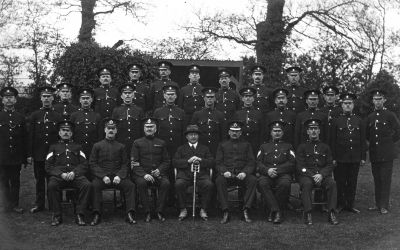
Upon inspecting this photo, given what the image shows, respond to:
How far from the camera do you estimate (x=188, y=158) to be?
815 cm

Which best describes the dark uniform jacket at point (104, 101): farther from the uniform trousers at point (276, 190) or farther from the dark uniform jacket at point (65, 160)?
the uniform trousers at point (276, 190)

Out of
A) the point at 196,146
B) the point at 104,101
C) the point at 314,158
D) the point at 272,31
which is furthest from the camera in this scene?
the point at 272,31

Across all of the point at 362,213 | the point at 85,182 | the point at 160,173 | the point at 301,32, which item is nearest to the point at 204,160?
→ the point at 160,173

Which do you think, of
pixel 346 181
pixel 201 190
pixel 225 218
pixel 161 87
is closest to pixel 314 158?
pixel 346 181

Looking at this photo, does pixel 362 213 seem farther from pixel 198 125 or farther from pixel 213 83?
pixel 213 83

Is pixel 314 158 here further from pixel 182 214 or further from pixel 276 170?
pixel 182 214

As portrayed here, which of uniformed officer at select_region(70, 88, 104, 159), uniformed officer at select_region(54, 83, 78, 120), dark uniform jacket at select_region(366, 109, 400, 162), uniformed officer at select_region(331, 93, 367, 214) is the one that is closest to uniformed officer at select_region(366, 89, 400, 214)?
dark uniform jacket at select_region(366, 109, 400, 162)

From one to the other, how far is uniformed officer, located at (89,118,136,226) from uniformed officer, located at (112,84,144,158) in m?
0.37

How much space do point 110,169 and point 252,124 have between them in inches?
92.9

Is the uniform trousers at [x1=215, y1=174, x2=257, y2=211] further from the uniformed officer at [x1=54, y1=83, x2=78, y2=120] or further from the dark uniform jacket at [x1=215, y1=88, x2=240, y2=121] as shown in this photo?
the uniformed officer at [x1=54, y1=83, x2=78, y2=120]

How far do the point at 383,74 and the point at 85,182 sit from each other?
9.13 metres

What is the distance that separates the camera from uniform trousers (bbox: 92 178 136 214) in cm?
766

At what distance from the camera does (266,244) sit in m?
6.66

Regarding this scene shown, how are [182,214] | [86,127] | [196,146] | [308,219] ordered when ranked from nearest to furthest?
[308,219] < [182,214] < [196,146] < [86,127]
